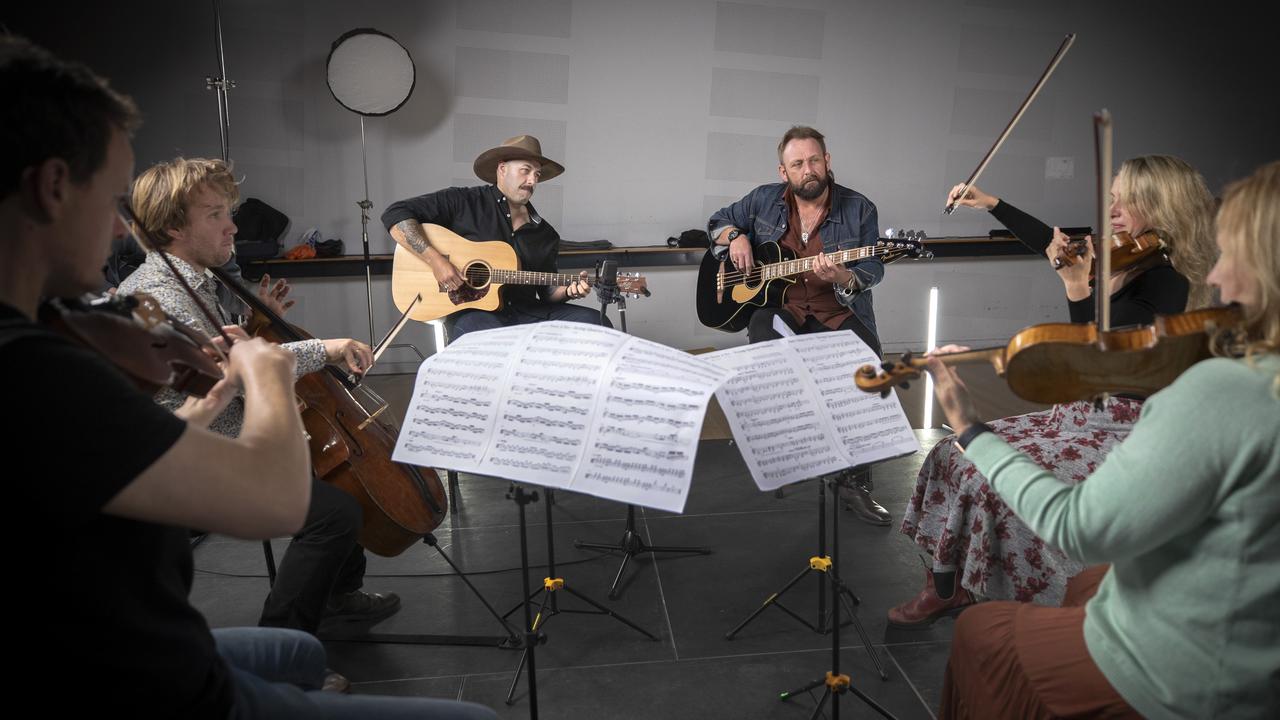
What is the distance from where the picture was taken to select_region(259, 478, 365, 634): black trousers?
208 cm

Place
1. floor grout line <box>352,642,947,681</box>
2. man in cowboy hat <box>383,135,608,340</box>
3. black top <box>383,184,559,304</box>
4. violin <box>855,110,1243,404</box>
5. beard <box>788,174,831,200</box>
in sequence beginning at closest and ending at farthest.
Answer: violin <box>855,110,1243,404</box>
floor grout line <box>352,642,947,681</box>
beard <box>788,174,831,200</box>
man in cowboy hat <box>383,135,608,340</box>
black top <box>383,184,559,304</box>

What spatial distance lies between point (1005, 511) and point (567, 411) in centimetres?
132

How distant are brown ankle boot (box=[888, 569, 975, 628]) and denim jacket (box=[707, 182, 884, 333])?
4.81 feet

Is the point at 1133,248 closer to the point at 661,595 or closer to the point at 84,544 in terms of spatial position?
the point at 661,595

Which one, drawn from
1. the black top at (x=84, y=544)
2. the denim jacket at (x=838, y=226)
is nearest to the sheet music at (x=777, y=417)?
the black top at (x=84, y=544)

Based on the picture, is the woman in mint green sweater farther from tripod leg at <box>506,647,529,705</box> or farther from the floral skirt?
tripod leg at <box>506,647,529,705</box>

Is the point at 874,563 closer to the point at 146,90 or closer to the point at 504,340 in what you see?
the point at 504,340

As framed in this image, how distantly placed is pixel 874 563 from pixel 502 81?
13.1 ft

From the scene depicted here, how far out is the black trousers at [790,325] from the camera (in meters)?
3.54

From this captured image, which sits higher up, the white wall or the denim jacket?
the white wall

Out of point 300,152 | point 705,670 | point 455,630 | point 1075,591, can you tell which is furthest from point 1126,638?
point 300,152

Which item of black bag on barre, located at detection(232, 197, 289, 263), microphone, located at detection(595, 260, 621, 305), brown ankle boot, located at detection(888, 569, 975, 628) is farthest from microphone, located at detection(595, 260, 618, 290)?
black bag on barre, located at detection(232, 197, 289, 263)

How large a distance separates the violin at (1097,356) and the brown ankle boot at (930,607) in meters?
1.09

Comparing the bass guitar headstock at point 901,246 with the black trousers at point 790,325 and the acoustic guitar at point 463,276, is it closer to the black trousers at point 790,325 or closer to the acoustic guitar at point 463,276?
the black trousers at point 790,325
